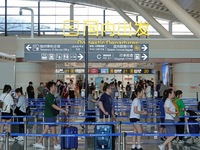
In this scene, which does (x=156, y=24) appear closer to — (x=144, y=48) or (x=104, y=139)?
→ (x=144, y=48)

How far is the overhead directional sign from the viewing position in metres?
32.8

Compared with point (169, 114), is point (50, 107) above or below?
above

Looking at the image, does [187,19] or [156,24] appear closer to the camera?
[187,19]

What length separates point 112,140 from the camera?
11.3 m

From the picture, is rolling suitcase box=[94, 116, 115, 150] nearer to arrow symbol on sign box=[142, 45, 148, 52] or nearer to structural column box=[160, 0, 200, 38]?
structural column box=[160, 0, 200, 38]

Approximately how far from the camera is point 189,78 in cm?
3331

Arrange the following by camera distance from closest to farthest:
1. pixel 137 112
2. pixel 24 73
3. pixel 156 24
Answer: pixel 137 112 < pixel 24 73 < pixel 156 24

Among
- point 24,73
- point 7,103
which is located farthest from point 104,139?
point 24,73

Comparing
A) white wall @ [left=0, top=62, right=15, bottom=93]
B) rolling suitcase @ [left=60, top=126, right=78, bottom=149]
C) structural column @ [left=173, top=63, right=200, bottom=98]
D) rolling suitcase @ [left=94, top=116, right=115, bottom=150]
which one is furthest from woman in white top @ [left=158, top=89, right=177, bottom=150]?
structural column @ [left=173, top=63, right=200, bottom=98]

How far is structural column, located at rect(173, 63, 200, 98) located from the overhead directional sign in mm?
2904

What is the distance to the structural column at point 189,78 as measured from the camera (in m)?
33.3

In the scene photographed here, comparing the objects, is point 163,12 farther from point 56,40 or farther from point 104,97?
point 104,97

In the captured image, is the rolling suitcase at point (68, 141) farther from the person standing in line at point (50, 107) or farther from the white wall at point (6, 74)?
the white wall at point (6, 74)

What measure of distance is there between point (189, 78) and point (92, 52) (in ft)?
23.4
